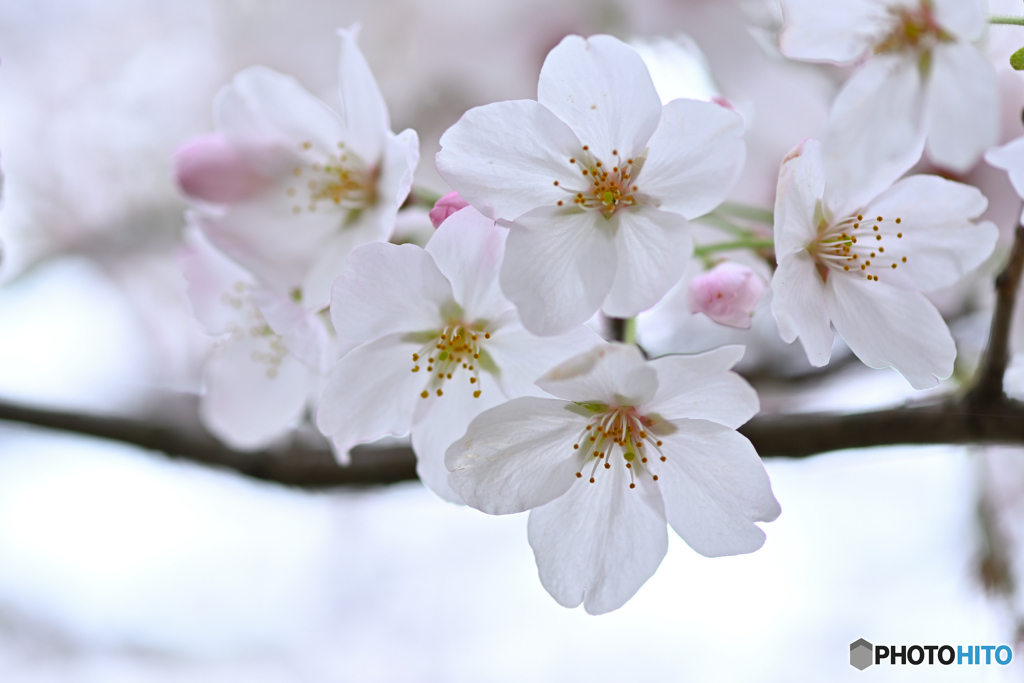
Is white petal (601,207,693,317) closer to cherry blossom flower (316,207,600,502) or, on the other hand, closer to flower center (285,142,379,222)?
cherry blossom flower (316,207,600,502)

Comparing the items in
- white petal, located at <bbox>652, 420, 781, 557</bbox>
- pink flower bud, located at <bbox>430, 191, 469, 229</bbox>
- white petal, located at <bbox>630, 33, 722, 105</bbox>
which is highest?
white petal, located at <bbox>630, 33, 722, 105</bbox>

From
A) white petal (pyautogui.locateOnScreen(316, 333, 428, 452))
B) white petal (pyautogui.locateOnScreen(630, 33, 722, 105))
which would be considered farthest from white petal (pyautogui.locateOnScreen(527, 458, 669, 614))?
white petal (pyautogui.locateOnScreen(630, 33, 722, 105))

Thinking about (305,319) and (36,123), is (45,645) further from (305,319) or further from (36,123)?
(305,319)

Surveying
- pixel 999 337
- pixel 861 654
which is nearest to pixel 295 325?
pixel 999 337

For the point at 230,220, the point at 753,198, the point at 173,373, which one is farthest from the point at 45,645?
the point at 753,198

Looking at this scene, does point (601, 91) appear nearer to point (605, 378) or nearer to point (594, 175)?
point (594, 175)

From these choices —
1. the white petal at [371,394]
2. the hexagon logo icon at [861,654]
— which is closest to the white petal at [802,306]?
the white petal at [371,394]
